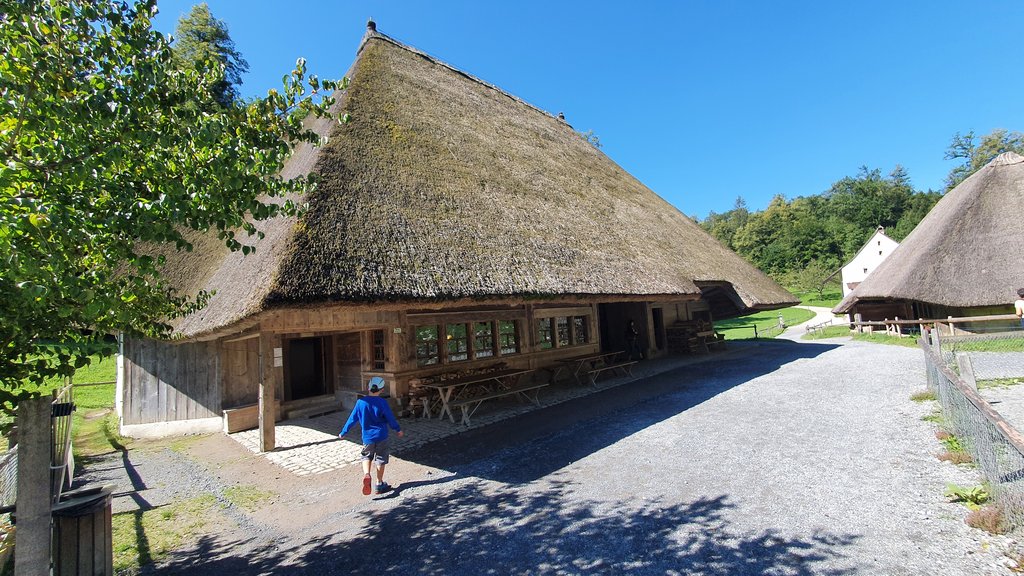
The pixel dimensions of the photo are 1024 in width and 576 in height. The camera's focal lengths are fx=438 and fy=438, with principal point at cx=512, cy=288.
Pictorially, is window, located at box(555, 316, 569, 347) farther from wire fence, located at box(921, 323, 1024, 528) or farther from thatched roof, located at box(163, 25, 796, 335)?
wire fence, located at box(921, 323, 1024, 528)

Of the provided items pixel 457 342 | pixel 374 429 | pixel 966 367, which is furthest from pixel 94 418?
pixel 966 367

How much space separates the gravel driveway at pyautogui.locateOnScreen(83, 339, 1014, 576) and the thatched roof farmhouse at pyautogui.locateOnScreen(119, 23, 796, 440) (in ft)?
7.04

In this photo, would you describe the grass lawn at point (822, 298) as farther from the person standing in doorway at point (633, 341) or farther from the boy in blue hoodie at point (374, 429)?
the boy in blue hoodie at point (374, 429)

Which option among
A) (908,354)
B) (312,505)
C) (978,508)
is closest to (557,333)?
(312,505)

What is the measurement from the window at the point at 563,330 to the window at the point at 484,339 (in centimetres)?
246

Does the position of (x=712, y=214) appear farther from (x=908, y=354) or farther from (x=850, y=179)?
(x=908, y=354)

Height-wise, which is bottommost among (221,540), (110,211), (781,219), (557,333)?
(221,540)

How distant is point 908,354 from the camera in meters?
12.5

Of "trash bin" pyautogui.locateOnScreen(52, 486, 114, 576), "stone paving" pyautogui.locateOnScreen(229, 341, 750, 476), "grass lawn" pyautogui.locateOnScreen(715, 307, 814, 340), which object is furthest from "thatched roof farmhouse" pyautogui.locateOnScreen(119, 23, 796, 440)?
"grass lawn" pyautogui.locateOnScreen(715, 307, 814, 340)

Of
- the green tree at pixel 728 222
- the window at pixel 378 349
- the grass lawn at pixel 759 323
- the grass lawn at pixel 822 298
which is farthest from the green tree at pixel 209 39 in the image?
the green tree at pixel 728 222

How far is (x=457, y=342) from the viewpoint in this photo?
10078 millimetres

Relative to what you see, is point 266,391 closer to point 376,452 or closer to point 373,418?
point 373,418

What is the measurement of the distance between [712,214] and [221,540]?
11220cm

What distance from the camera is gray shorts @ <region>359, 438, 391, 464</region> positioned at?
5.21 metres
